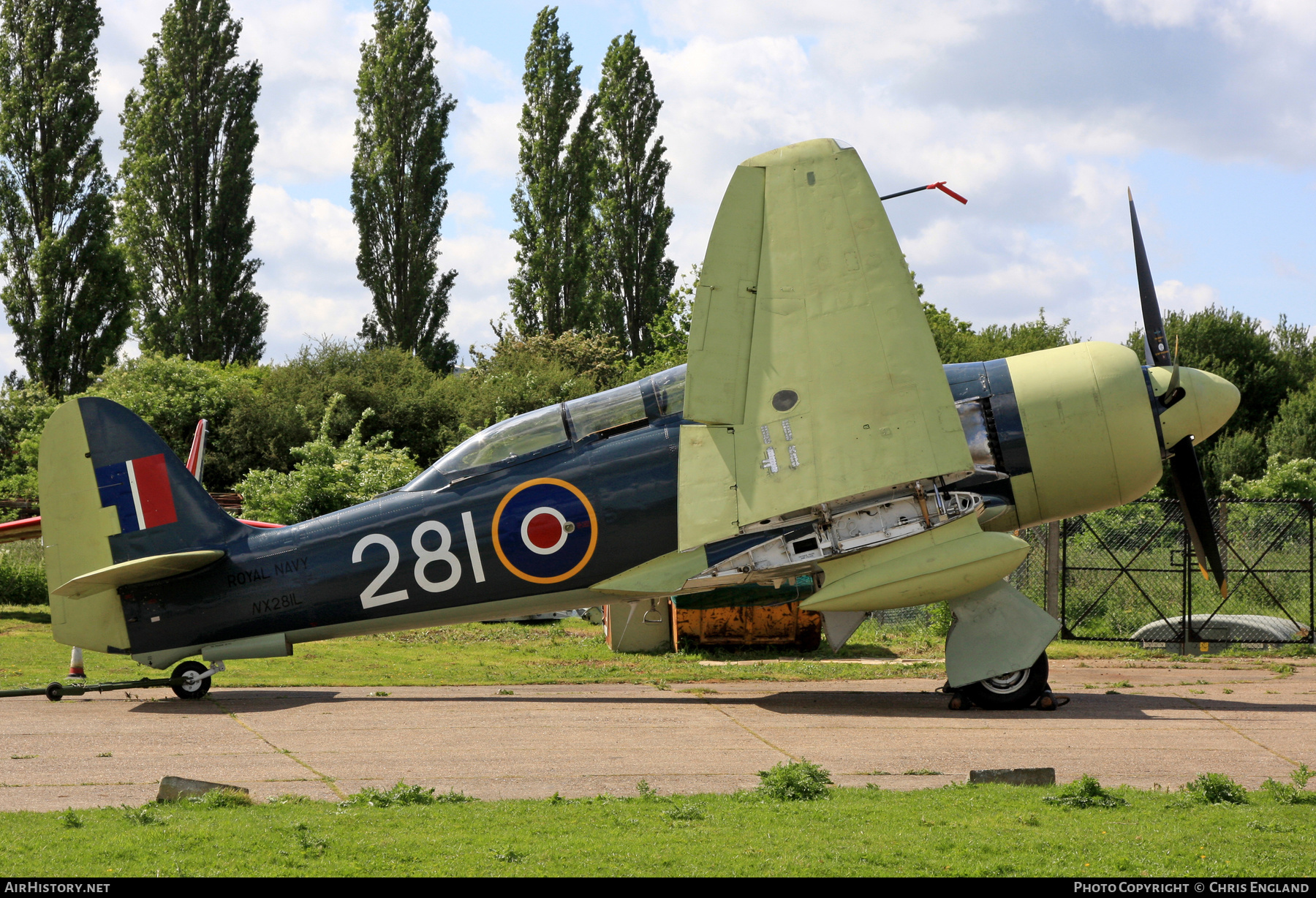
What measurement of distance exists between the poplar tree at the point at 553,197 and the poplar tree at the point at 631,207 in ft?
6.99

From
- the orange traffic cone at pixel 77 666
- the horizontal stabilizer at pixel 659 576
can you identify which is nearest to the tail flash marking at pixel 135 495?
the orange traffic cone at pixel 77 666

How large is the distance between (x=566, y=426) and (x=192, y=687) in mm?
5119

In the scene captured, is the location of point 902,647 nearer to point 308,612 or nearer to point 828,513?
point 828,513

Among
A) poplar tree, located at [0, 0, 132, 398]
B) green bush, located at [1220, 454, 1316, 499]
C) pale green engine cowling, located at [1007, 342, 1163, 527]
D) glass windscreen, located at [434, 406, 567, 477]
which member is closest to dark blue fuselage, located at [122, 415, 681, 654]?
glass windscreen, located at [434, 406, 567, 477]

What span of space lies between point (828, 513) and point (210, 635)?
705 centimetres

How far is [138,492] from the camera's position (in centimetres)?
1204

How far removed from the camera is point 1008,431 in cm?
1123

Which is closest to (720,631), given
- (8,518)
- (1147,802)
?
(1147,802)

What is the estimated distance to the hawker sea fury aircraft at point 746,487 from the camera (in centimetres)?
1043

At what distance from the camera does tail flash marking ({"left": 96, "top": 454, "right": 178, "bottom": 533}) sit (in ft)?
39.3

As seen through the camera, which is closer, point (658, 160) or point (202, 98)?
point (202, 98)

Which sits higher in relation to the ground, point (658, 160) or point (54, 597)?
point (658, 160)

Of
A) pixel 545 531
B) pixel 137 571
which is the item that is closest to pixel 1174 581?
pixel 545 531

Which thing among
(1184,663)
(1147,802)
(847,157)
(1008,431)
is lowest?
(1184,663)
